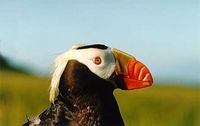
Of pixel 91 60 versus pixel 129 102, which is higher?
pixel 91 60

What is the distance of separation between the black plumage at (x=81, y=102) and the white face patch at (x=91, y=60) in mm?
23

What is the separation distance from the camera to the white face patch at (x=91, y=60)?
13.9 feet

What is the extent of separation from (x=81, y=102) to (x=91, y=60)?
0.75ft

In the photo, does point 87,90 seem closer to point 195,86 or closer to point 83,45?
point 83,45

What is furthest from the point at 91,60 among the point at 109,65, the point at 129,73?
the point at 129,73

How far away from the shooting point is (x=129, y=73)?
421 centimetres

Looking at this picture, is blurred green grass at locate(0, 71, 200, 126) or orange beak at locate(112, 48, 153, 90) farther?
blurred green grass at locate(0, 71, 200, 126)

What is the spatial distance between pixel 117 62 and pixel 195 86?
445 millimetres

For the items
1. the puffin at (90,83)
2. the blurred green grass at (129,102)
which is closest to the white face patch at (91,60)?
the puffin at (90,83)

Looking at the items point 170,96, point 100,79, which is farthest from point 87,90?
point 170,96

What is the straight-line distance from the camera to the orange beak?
421cm

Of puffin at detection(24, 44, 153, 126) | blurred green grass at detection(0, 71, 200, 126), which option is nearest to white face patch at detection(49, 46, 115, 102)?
puffin at detection(24, 44, 153, 126)

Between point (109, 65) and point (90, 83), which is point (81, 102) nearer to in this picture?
point (90, 83)

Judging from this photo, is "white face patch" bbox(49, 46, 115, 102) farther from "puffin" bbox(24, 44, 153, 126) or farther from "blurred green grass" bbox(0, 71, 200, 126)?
"blurred green grass" bbox(0, 71, 200, 126)
